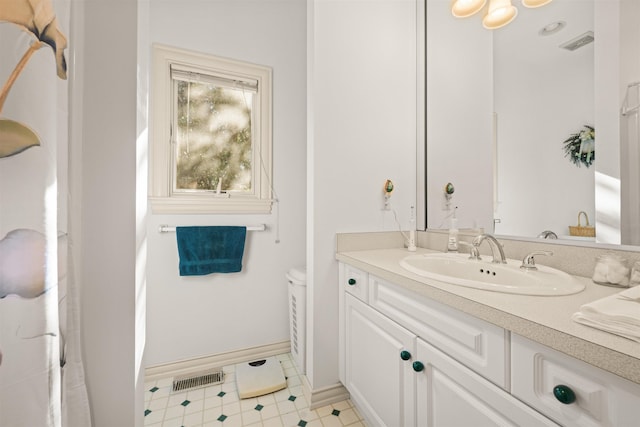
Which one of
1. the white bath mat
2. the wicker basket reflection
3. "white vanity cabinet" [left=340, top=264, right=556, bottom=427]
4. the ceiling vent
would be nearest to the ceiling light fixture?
the ceiling vent

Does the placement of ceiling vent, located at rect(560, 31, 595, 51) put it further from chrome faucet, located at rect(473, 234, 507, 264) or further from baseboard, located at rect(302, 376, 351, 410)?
baseboard, located at rect(302, 376, 351, 410)

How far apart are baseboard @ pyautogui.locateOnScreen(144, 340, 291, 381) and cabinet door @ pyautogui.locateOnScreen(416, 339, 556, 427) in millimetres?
1254

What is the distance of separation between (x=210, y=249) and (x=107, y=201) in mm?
1130

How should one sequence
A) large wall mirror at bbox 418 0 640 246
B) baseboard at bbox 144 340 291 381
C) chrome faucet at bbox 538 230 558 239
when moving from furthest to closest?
baseboard at bbox 144 340 291 381, chrome faucet at bbox 538 230 558 239, large wall mirror at bbox 418 0 640 246

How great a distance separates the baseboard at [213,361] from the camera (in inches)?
65.7

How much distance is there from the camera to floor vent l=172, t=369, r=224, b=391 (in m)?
1.60

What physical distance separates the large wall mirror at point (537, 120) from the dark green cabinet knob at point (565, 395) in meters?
0.63

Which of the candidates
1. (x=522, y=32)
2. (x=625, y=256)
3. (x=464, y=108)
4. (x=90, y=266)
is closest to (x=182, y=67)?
(x=90, y=266)

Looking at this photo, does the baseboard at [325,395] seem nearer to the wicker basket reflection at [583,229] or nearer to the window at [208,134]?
the window at [208,134]

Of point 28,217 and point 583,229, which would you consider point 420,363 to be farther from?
point 28,217

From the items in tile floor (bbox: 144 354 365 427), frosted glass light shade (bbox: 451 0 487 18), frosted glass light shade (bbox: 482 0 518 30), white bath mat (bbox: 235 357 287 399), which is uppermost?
frosted glass light shade (bbox: 451 0 487 18)

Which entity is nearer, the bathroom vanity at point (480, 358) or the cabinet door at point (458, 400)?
the bathroom vanity at point (480, 358)

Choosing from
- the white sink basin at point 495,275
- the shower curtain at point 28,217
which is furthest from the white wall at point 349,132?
the shower curtain at point 28,217

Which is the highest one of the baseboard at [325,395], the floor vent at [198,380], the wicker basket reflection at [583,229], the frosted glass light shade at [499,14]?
the frosted glass light shade at [499,14]
